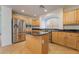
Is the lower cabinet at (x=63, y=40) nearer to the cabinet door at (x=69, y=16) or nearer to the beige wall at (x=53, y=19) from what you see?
the beige wall at (x=53, y=19)

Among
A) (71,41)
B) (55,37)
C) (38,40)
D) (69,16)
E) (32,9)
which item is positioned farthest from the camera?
(69,16)

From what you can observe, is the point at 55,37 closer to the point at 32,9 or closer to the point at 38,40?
the point at 38,40

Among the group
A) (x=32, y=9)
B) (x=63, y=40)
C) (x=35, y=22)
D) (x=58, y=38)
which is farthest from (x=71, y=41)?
(x=32, y=9)

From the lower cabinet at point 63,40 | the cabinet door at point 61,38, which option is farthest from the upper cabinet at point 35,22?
the cabinet door at point 61,38

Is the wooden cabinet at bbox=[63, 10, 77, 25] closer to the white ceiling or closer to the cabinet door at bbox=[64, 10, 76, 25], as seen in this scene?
the cabinet door at bbox=[64, 10, 76, 25]

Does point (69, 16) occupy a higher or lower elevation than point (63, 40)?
higher

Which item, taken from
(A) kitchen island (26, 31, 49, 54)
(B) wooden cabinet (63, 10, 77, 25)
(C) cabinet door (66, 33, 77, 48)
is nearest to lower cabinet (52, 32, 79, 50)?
(C) cabinet door (66, 33, 77, 48)

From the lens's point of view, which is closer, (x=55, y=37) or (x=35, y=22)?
(x=35, y=22)

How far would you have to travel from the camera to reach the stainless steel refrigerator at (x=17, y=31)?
65.5 inches

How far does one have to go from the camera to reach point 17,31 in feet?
5.62
